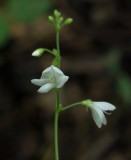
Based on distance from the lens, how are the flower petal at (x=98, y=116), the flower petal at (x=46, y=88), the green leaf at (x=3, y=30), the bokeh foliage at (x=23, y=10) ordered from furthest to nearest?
1. the bokeh foliage at (x=23, y=10)
2. the green leaf at (x=3, y=30)
3. the flower petal at (x=98, y=116)
4. the flower petal at (x=46, y=88)

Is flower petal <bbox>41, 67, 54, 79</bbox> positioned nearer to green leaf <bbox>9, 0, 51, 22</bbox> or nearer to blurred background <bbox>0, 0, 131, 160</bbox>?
blurred background <bbox>0, 0, 131, 160</bbox>

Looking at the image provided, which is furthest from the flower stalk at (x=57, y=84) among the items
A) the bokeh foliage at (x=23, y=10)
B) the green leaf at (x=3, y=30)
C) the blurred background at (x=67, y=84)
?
the bokeh foliage at (x=23, y=10)

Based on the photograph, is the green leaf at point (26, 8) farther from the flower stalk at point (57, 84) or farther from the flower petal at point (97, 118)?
the flower petal at point (97, 118)

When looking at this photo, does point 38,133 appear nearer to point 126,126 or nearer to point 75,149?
point 75,149

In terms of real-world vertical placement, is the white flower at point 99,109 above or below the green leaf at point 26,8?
below

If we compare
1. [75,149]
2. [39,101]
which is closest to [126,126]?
[75,149]

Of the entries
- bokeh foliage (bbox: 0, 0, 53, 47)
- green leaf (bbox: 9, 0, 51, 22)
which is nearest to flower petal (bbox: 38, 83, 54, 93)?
bokeh foliage (bbox: 0, 0, 53, 47)

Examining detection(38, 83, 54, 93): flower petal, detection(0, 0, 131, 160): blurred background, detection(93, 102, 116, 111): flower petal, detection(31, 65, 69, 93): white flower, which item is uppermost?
detection(0, 0, 131, 160): blurred background

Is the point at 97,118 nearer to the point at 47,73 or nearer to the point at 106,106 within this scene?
the point at 106,106
